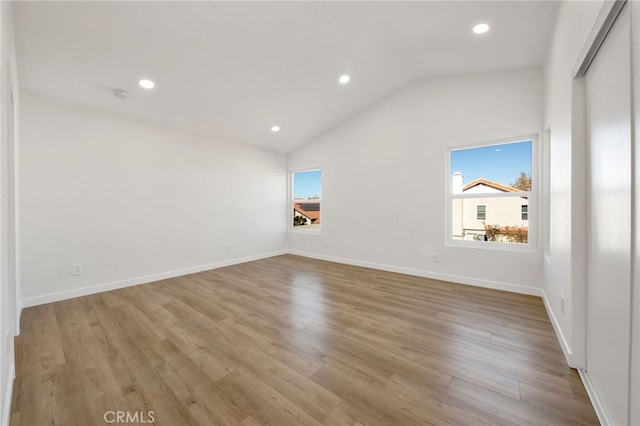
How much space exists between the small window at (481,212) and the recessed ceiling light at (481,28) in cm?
213

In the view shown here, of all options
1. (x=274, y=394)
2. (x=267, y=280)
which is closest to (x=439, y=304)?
(x=274, y=394)

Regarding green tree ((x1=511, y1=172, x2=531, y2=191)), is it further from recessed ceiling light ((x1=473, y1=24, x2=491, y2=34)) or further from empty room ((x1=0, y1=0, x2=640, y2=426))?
recessed ceiling light ((x1=473, y1=24, x2=491, y2=34))

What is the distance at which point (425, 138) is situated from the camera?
12.9 ft

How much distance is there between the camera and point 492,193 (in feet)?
11.4

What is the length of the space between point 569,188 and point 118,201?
16.4ft

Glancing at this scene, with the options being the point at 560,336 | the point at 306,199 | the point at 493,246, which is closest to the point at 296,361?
the point at 560,336

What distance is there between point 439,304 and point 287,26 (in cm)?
347

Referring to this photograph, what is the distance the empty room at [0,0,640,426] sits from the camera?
1.43m

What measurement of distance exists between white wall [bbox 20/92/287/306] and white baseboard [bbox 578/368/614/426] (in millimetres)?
4781

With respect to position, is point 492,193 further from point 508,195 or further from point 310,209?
Answer: point 310,209

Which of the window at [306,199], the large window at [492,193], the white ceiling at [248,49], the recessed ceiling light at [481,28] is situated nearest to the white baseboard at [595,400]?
the large window at [492,193]

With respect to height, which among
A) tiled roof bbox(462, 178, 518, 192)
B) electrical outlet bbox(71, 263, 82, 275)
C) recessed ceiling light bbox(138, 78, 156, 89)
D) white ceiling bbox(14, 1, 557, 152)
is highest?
white ceiling bbox(14, 1, 557, 152)

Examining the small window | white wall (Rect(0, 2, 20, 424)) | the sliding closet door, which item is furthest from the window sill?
white wall (Rect(0, 2, 20, 424))

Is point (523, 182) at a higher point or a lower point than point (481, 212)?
higher
